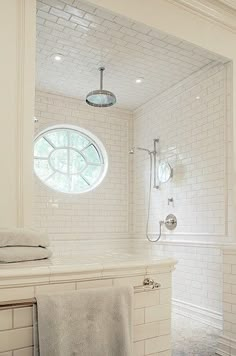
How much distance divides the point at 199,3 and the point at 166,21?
1.32ft

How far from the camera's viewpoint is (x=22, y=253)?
153 cm

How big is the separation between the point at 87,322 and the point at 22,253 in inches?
17.4

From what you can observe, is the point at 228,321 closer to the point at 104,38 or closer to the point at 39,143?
the point at 104,38

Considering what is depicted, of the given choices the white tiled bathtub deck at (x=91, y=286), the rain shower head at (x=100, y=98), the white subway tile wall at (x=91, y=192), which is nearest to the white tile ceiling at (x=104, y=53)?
the white subway tile wall at (x=91, y=192)

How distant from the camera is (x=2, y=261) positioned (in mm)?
1472

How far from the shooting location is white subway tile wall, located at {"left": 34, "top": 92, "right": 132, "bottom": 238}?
14.7ft

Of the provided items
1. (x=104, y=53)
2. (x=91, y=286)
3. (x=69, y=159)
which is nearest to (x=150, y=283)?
(x=91, y=286)

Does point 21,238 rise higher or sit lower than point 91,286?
higher

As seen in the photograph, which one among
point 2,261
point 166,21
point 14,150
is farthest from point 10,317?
point 166,21

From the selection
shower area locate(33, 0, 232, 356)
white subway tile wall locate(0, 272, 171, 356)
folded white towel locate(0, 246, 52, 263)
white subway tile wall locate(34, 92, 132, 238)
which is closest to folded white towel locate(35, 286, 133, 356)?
white subway tile wall locate(0, 272, 171, 356)

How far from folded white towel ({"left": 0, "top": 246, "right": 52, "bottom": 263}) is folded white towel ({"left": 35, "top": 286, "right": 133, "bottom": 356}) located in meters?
0.27

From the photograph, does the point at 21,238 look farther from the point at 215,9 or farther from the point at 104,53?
the point at 215,9

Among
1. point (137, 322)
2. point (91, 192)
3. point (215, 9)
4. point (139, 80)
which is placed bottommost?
point (137, 322)

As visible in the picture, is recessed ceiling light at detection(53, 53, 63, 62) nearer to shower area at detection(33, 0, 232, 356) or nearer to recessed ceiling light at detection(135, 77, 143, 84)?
shower area at detection(33, 0, 232, 356)
